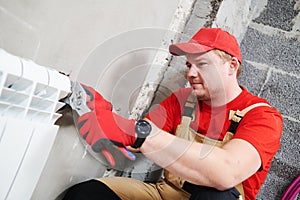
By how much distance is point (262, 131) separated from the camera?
40.9 inches

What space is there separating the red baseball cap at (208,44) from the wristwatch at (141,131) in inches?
15.5

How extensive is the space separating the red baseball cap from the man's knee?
56 centimetres

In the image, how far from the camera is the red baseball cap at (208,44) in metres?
1.21

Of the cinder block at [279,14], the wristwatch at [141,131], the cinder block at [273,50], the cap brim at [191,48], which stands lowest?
the wristwatch at [141,131]

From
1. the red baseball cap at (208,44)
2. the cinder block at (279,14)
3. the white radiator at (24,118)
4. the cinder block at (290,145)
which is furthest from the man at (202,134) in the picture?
the cinder block at (279,14)

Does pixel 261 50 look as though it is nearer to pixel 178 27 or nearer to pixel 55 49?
pixel 178 27

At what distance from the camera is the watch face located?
922 mm

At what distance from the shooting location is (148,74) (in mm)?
1377

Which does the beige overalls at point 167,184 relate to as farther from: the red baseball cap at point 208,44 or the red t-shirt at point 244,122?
the red baseball cap at point 208,44

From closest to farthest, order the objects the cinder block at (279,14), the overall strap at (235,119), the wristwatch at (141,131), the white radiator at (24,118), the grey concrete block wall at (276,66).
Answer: the white radiator at (24,118), the wristwatch at (141,131), the overall strap at (235,119), the grey concrete block wall at (276,66), the cinder block at (279,14)

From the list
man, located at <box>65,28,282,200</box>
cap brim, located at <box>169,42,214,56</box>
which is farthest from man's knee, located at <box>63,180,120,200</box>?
cap brim, located at <box>169,42,214,56</box>

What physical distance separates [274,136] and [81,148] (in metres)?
0.62

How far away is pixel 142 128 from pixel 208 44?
0.45m

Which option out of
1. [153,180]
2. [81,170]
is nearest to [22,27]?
[81,170]
